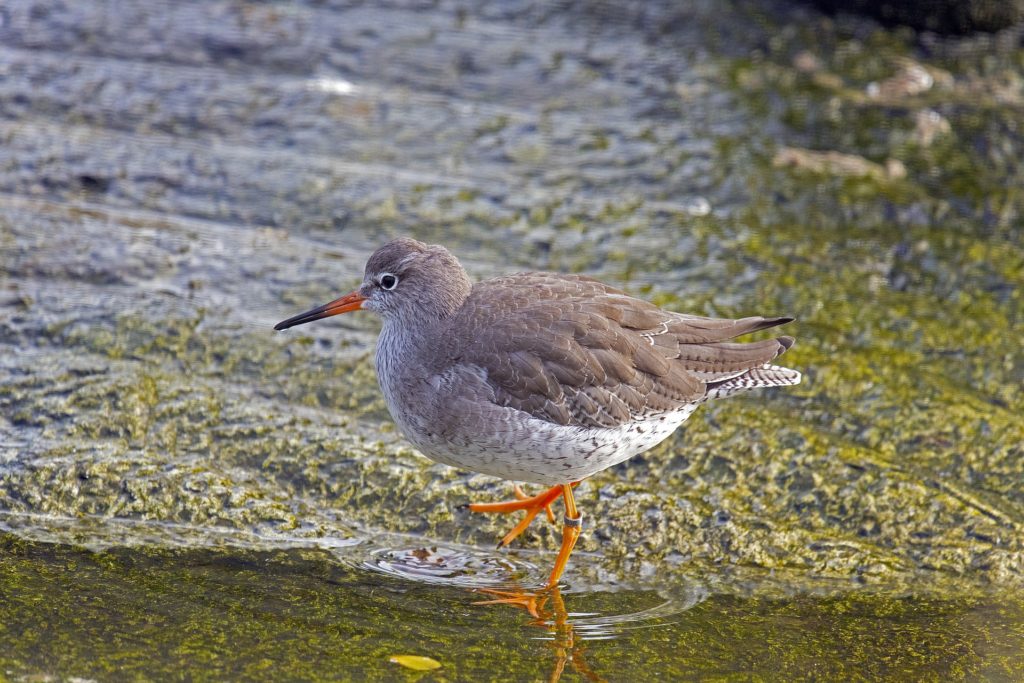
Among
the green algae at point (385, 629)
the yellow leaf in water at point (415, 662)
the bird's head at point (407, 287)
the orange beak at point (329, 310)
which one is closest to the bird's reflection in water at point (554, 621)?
the green algae at point (385, 629)

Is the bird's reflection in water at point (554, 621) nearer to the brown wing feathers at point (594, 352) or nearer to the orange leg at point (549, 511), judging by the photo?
the orange leg at point (549, 511)

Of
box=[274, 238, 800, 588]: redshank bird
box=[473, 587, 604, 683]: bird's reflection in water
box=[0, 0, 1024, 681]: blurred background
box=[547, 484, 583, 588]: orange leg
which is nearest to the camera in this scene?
box=[473, 587, 604, 683]: bird's reflection in water

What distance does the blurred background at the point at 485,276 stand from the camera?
4805mm

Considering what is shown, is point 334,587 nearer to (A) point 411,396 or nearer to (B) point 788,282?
(A) point 411,396

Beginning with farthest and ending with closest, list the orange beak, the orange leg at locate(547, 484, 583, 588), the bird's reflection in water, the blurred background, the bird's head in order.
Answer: the orange beak < the bird's head < the orange leg at locate(547, 484, 583, 588) < the blurred background < the bird's reflection in water

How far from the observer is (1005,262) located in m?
7.54

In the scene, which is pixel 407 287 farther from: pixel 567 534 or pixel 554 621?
pixel 554 621

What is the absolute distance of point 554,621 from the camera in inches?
193

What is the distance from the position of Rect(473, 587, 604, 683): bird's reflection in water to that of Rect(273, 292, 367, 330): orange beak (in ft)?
5.28

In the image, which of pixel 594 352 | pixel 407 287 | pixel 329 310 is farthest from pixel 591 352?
pixel 329 310

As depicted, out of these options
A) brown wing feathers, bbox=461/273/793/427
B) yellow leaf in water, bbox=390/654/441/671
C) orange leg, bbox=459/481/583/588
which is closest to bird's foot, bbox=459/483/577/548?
orange leg, bbox=459/481/583/588

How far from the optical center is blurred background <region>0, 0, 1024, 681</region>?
15.8 ft

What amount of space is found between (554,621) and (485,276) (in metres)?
2.92

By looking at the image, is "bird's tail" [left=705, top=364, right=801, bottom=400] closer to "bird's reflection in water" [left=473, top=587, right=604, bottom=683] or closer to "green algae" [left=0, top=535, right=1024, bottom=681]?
"green algae" [left=0, top=535, right=1024, bottom=681]
